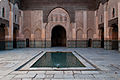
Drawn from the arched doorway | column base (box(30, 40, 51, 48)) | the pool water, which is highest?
the arched doorway

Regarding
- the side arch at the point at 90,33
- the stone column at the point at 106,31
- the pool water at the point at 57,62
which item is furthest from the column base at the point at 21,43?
the stone column at the point at 106,31

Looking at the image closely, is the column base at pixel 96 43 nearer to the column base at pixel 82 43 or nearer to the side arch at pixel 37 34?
the column base at pixel 82 43

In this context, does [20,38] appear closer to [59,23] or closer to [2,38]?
[2,38]

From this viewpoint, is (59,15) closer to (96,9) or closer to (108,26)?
(96,9)

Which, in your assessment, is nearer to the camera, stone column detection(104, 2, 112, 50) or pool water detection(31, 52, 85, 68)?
pool water detection(31, 52, 85, 68)

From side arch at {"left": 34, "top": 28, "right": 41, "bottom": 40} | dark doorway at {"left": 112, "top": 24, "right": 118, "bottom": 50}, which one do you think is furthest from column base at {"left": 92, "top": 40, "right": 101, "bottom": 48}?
side arch at {"left": 34, "top": 28, "right": 41, "bottom": 40}

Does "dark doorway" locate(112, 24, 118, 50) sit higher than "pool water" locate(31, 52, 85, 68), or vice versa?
"dark doorway" locate(112, 24, 118, 50)

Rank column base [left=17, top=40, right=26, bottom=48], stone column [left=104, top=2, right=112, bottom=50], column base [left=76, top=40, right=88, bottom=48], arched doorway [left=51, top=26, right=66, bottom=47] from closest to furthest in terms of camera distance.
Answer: stone column [left=104, top=2, right=112, bottom=50], column base [left=17, top=40, right=26, bottom=48], column base [left=76, top=40, right=88, bottom=48], arched doorway [left=51, top=26, right=66, bottom=47]

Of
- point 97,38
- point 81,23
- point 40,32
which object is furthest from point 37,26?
point 97,38

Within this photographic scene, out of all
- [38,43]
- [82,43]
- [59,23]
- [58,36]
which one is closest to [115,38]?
[82,43]

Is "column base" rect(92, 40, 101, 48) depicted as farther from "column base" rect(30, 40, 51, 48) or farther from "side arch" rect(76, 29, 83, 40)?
"column base" rect(30, 40, 51, 48)

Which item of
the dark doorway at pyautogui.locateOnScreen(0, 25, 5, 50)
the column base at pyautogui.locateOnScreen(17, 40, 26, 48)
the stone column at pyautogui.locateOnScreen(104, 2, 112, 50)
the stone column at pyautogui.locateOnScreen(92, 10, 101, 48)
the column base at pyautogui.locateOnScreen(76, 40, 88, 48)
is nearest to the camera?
the dark doorway at pyautogui.locateOnScreen(0, 25, 5, 50)

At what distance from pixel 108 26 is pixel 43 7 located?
32.0 feet

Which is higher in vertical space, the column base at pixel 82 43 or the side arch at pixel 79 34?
the side arch at pixel 79 34
